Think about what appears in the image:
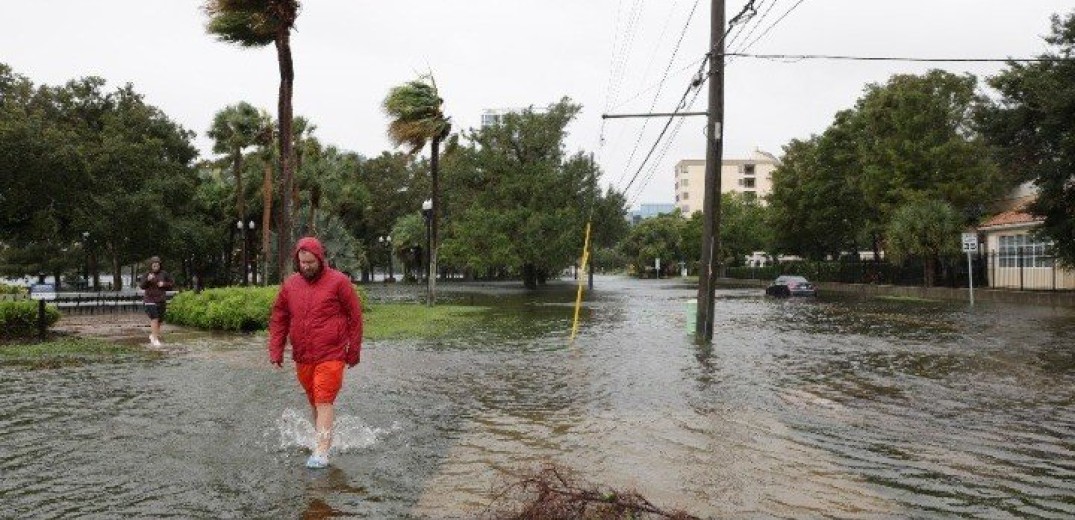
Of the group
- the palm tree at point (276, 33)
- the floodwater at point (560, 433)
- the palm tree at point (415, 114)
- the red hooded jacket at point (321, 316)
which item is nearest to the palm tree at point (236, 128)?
the palm tree at point (415, 114)

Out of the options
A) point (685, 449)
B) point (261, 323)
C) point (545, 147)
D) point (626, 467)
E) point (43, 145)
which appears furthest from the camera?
point (545, 147)

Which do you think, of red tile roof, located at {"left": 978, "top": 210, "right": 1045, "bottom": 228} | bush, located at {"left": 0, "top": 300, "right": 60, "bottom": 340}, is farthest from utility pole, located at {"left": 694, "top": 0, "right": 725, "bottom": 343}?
red tile roof, located at {"left": 978, "top": 210, "right": 1045, "bottom": 228}

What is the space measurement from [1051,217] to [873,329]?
39.6 ft

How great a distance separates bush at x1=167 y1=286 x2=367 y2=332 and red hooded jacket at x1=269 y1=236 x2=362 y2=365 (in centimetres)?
1242

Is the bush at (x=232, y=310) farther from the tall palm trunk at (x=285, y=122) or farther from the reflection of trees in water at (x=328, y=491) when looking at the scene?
the reflection of trees in water at (x=328, y=491)

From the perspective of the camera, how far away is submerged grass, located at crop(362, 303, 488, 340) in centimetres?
1748

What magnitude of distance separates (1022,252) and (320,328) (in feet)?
117

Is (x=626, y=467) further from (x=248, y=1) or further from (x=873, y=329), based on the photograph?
(x=248, y=1)

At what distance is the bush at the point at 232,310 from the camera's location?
58.7ft

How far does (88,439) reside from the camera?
22.4 ft

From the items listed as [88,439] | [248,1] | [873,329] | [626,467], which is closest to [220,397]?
[88,439]

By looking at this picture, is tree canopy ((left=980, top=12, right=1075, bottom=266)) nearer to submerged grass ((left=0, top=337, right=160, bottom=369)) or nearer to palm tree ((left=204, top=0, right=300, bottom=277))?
palm tree ((left=204, top=0, right=300, bottom=277))

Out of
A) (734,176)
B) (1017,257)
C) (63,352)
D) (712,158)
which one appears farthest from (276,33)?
(734,176)

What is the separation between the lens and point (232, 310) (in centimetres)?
1791
